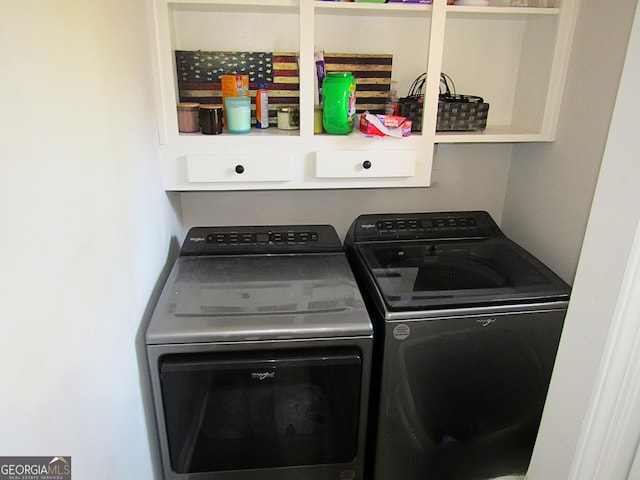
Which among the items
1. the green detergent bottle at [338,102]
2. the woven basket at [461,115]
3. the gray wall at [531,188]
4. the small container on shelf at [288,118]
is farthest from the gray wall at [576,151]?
the small container on shelf at [288,118]

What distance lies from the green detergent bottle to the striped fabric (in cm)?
23

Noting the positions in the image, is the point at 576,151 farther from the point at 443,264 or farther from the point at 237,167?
the point at 237,167

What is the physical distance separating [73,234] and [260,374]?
65 cm

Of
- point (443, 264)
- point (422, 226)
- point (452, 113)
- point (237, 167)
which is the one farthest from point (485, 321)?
point (237, 167)

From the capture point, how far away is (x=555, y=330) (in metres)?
1.41

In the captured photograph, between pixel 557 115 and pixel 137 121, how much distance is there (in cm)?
136

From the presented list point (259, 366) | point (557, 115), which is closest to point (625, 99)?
point (259, 366)

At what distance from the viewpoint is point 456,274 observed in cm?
154

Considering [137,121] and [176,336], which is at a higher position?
[137,121]

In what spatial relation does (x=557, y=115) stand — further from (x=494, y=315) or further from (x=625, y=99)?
(x=625, y=99)

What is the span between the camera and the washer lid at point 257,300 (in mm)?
1230

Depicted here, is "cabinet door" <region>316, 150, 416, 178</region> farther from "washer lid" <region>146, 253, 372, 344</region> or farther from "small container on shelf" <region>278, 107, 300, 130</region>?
"washer lid" <region>146, 253, 372, 344</region>

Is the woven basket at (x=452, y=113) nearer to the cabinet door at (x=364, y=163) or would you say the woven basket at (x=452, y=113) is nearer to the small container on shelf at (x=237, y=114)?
the cabinet door at (x=364, y=163)

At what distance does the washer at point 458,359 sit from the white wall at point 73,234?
700 mm
